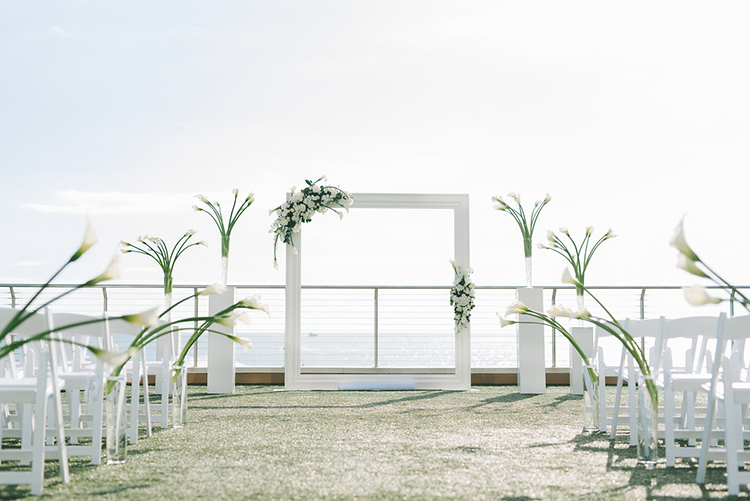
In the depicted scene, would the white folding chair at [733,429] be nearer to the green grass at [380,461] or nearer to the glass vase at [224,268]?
the green grass at [380,461]

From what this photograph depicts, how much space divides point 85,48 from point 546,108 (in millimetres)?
6086

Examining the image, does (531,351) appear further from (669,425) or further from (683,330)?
(683,330)

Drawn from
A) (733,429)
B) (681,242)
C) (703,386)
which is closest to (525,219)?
(703,386)

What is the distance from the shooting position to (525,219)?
24.7 ft

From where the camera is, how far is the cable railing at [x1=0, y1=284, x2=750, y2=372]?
8.18 meters

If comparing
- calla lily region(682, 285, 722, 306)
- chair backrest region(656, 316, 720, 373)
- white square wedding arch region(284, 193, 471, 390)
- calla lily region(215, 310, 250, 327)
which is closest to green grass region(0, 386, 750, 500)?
chair backrest region(656, 316, 720, 373)

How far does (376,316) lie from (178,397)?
4123 mm

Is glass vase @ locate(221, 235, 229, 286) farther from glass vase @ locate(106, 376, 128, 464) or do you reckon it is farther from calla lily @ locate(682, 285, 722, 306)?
calla lily @ locate(682, 285, 722, 306)

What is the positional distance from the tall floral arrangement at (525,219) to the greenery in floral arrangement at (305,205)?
1.66m

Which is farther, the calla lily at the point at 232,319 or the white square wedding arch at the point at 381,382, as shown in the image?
the white square wedding arch at the point at 381,382

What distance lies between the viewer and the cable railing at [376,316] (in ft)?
26.8

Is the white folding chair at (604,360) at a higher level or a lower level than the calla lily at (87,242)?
lower

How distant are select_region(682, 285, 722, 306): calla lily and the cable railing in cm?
585

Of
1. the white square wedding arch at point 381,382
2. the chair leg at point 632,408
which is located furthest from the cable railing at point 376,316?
the chair leg at point 632,408
